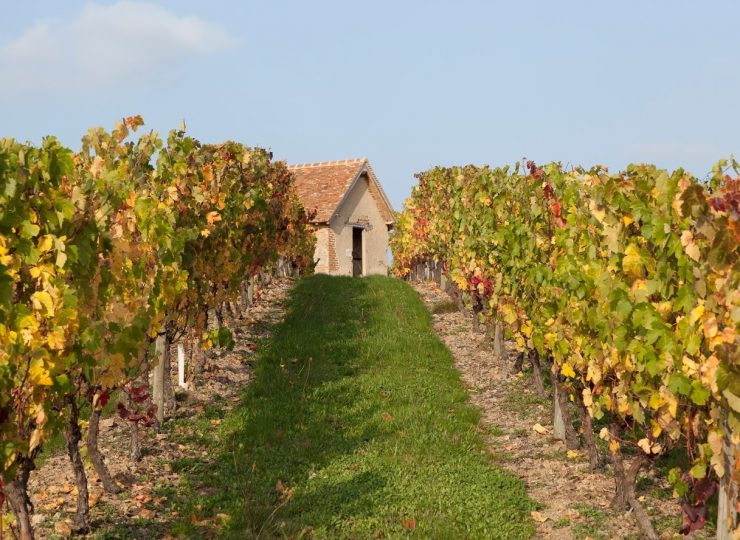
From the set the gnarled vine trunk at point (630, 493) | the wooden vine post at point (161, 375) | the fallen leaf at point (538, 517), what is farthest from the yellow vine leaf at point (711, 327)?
the wooden vine post at point (161, 375)

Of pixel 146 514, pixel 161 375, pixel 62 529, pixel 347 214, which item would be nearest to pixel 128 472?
pixel 146 514

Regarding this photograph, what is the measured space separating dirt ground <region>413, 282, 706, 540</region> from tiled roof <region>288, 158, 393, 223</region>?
710 inches

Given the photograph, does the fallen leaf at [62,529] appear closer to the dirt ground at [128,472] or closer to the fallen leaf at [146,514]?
the dirt ground at [128,472]

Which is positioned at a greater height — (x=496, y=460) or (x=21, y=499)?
(x=21, y=499)

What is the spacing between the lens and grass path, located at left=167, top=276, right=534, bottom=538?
7883 millimetres

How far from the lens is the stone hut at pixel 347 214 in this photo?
33625mm

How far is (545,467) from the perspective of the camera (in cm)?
977

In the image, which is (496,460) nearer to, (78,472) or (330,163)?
(78,472)

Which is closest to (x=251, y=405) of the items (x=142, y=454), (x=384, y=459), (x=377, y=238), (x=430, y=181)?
(x=142, y=454)

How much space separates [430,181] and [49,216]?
1969 centimetres

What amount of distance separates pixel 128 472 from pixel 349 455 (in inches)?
104

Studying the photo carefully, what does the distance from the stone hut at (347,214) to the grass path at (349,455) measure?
55.8 ft

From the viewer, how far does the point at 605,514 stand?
8047 millimetres

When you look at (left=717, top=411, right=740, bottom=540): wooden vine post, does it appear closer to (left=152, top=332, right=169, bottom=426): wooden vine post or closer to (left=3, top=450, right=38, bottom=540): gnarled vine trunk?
(left=3, top=450, right=38, bottom=540): gnarled vine trunk
